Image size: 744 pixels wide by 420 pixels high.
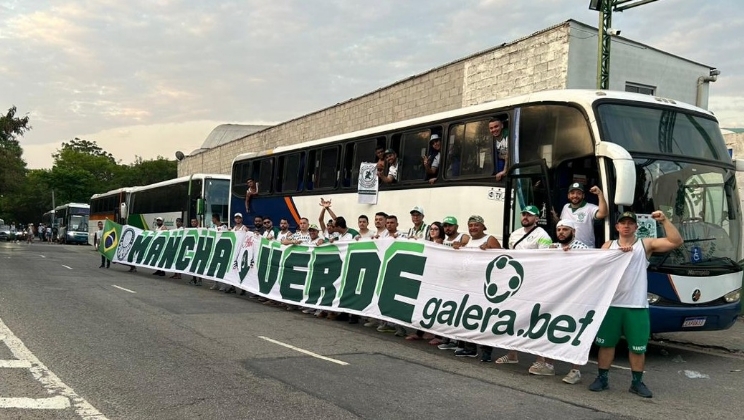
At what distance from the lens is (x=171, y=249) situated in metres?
17.9

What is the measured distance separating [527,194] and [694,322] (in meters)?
2.75

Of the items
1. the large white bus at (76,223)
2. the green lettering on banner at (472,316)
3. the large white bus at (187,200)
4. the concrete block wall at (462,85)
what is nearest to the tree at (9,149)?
the large white bus at (76,223)

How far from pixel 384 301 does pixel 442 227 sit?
1.44 meters

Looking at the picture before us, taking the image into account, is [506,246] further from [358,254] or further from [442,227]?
[358,254]

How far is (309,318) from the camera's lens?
11.2m

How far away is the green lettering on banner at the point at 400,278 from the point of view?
29.9 feet

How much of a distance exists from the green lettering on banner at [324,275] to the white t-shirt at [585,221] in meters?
4.29

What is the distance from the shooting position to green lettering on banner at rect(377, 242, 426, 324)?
9125mm

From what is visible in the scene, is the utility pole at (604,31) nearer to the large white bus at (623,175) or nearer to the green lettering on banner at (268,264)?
the large white bus at (623,175)

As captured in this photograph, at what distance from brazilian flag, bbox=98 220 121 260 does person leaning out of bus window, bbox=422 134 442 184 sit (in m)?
12.9

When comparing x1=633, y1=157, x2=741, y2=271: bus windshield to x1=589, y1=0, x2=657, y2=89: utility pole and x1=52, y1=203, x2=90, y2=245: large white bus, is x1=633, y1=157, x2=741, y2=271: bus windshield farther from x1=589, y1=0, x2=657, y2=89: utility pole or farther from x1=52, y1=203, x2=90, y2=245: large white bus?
x1=52, y1=203, x2=90, y2=245: large white bus

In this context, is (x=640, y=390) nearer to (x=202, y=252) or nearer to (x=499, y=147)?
(x=499, y=147)

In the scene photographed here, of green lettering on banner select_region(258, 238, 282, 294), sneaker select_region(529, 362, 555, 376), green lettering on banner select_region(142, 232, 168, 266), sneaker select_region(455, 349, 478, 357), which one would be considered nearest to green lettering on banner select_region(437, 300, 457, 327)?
sneaker select_region(455, 349, 478, 357)

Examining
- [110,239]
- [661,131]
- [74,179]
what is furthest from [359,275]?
[74,179]
